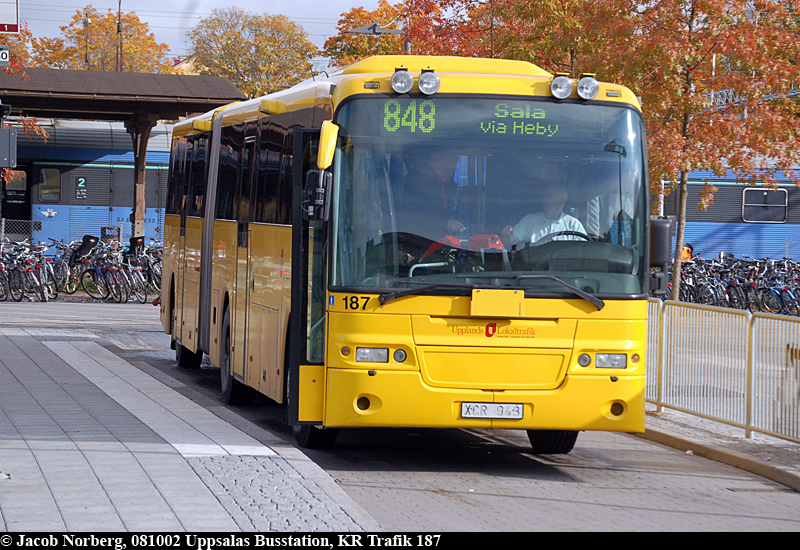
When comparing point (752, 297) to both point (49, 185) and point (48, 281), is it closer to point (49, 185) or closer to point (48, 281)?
point (48, 281)

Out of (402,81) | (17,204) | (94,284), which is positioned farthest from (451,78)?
(17,204)

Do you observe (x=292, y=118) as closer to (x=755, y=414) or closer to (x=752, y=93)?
(x=755, y=414)

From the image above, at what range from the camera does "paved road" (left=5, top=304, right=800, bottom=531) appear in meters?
6.81

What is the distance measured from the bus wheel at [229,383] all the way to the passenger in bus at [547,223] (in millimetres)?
4363

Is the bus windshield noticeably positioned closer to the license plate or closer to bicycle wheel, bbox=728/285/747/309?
the license plate

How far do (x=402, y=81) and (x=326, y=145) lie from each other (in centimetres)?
75

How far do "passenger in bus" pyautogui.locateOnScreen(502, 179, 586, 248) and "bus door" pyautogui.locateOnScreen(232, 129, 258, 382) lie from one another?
3.32m

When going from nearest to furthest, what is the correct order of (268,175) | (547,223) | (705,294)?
(547,223)
(268,175)
(705,294)

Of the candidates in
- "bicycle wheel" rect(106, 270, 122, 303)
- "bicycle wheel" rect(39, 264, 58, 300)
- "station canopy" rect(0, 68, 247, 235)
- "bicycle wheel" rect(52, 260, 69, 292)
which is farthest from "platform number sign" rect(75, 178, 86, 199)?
"bicycle wheel" rect(106, 270, 122, 303)

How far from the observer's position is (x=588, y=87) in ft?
27.0

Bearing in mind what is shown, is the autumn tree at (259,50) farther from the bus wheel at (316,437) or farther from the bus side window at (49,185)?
the bus wheel at (316,437)

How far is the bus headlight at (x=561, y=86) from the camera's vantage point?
823cm

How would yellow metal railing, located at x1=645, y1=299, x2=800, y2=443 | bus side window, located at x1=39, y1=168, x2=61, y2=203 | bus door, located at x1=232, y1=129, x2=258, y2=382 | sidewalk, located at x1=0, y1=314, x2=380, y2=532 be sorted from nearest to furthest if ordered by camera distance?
1. sidewalk, located at x1=0, y1=314, x2=380, y2=532
2. yellow metal railing, located at x1=645, y1=299, x2=800, y2=443
3. bus door, located at x1=232, y1=129, x2=258, y2=382
4. bus side window, located at x1=39, y1=168, x2=61, y2=203
